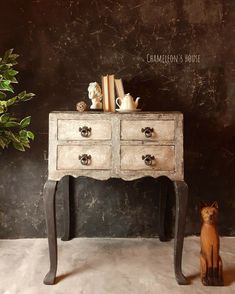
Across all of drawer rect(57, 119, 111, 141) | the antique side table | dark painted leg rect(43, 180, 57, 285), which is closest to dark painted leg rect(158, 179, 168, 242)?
the antique side table

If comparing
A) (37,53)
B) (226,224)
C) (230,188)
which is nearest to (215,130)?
(230,188)

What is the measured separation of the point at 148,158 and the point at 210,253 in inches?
27.5

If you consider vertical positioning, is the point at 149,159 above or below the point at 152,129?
below

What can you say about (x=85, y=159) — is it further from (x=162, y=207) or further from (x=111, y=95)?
(x=162, y=207)

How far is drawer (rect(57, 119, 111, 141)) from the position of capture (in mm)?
2201

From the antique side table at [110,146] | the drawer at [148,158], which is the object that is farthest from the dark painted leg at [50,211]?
the drawer at [148,158]

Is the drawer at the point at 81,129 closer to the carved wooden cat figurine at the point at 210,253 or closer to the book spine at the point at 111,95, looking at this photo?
the book spine at the point at 111,95

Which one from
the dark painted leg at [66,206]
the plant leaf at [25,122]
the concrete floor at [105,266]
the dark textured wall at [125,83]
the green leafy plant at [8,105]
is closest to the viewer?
the concrete floor at [105,266]

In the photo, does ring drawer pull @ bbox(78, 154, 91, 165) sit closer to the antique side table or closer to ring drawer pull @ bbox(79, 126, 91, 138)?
the antique side table

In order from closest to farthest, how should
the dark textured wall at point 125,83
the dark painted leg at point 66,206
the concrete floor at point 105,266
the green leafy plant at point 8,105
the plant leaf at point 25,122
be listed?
the concrete floor at point 105,266 < the green leafy plant at point 8,105 < the plant leaf at point 25,122 < the dark textured wall at point 125,83 < the dark painted leg at point 66,206

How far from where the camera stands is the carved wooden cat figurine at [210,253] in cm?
216

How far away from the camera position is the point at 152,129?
220 cm

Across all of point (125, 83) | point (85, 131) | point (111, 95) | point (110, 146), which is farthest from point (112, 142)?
point (125, 83)

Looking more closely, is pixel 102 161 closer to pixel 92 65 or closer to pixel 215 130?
pixel 92 65
